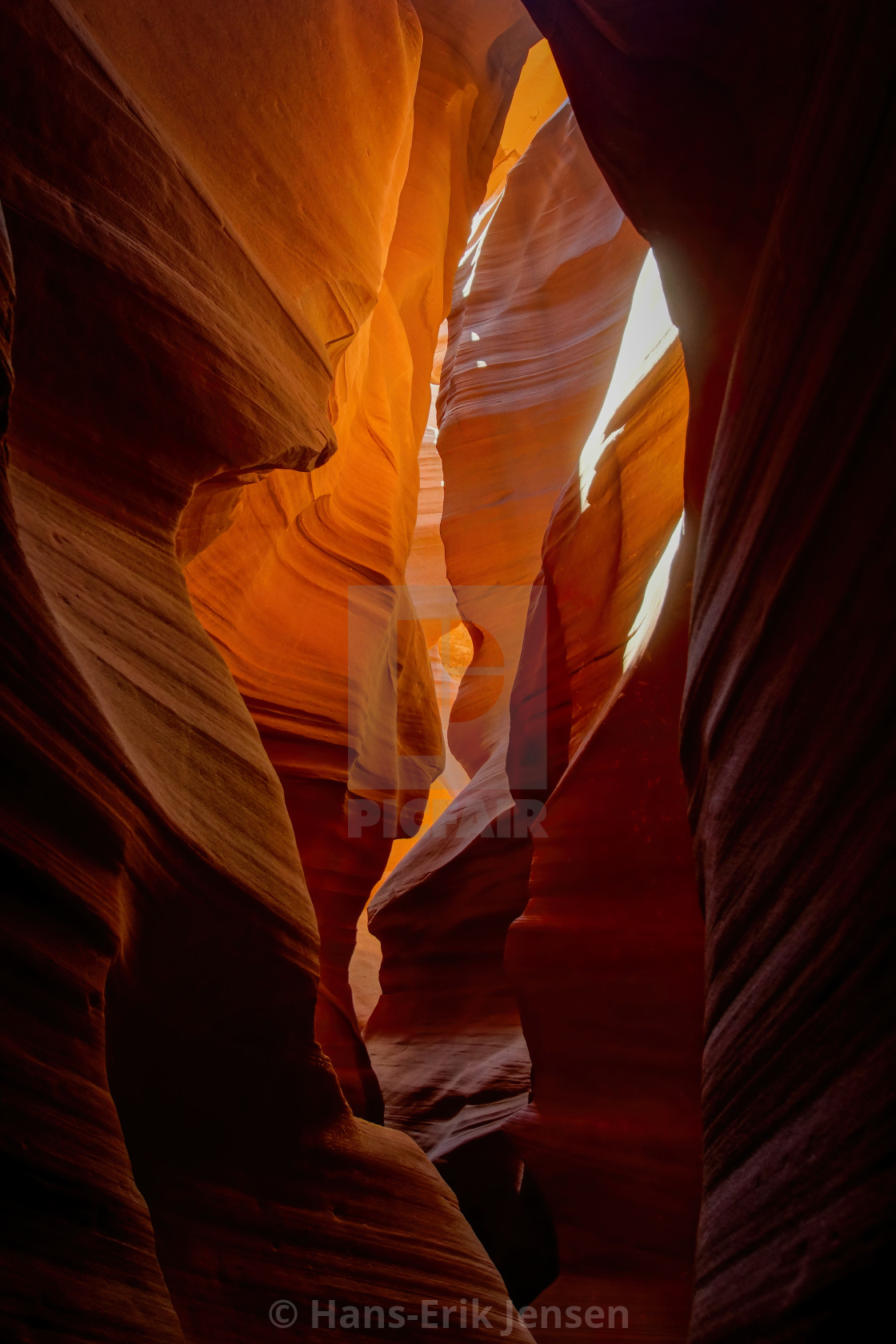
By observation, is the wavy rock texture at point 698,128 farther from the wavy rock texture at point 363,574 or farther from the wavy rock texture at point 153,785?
the wavy rock texture at point 363,574

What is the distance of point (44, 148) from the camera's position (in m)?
2.80

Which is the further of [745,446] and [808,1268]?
[745,446]

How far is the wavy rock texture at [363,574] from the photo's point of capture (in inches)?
246

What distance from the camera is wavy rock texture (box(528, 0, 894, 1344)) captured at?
1.58m

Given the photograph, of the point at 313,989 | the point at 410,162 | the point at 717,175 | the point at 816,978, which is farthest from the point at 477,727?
the point at 816,978

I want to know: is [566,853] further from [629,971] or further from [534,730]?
[534,730]

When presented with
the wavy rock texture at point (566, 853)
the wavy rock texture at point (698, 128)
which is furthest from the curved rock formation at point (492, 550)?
the wavy rock texture at point (698, 128)

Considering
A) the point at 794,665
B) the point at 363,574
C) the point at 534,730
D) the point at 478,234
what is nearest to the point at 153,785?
the point at 794,665

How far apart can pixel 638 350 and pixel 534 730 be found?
2.64m

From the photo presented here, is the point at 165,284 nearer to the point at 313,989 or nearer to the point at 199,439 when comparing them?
the point at 199,439

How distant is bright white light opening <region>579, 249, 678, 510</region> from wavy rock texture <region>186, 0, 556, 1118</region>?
167cm

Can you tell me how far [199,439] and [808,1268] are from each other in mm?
2840

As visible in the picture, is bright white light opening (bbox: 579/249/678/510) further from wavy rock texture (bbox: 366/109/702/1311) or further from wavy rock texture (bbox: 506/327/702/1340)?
wavy rock texture (bbox: 506/327/702/1340)

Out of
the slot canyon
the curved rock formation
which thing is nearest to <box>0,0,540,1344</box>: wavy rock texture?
the slot canyon
